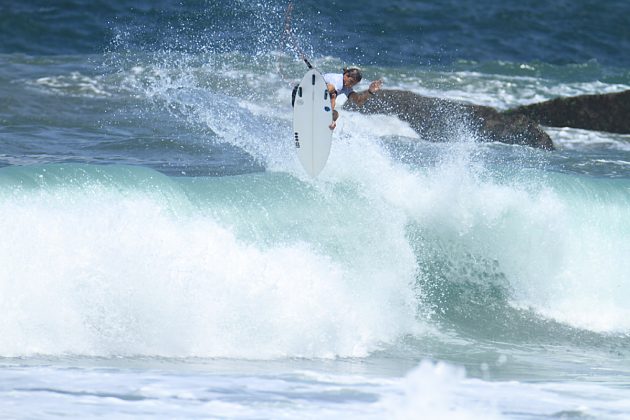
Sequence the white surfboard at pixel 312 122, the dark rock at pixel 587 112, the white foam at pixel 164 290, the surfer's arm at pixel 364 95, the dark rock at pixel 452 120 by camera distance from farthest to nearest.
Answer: the dark rock at pixel 587 112 < the dark rock at pixel 452 120 < the white surfboard at pixel 312 122 < the surfer's arm at pixel 364 95 < the white foam at pixel 164 290

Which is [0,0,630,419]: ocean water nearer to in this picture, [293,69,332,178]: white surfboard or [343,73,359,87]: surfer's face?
[293,69,332,178]: white surfboard

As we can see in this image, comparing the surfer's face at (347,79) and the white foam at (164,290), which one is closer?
the white foam at (164,290)

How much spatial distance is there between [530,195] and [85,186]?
447 cm

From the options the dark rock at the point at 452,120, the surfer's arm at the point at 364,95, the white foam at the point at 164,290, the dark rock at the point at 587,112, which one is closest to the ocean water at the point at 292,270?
Result: the white foam at the point at 164,290

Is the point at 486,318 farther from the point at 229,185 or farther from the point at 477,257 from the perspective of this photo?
the point at 229,185

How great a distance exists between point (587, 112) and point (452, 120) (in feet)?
9.11

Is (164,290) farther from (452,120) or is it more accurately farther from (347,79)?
(452,120)

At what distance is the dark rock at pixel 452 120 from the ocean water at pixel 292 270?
0.68ft

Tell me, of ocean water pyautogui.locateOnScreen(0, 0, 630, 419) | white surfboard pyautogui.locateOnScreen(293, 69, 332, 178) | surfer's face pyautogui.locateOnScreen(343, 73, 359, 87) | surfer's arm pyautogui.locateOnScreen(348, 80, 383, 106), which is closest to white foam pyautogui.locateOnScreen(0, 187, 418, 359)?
ocean water pyautogui.locateOnScreen(0, 0, 630, 419)

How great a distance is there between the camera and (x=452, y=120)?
57.4ft

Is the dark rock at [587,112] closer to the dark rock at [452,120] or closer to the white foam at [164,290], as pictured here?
the dark rock at [452,120]

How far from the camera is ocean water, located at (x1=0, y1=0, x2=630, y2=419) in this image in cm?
688

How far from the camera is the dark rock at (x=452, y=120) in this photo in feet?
55.0

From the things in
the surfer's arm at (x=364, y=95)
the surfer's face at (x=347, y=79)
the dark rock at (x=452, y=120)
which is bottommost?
the dark rock at (x=452, y=120)
